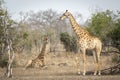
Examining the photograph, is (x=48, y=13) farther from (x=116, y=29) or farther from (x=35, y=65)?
(x=116, y=29)

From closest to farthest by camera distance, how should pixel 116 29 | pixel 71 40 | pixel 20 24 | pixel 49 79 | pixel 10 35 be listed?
1. pixel 49 79
2. pixel 10 35
3. pixel 116 29
4. pixel 20 24
5. pixel 71 40

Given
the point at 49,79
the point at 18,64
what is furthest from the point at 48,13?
the point at 49,79

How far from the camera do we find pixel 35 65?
1880 cm

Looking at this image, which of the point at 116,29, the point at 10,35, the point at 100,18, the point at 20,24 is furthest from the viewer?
the point at 100,18

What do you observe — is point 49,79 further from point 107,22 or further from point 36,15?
point 36,15

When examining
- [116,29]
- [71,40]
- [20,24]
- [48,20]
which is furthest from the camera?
[48,20]

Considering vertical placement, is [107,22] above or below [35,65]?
above

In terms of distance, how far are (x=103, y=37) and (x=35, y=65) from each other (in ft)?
12.0

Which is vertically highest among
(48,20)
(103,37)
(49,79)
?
(48,20)

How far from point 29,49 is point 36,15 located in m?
19.7

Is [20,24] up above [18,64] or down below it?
above

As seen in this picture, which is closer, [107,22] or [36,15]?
[107,22]

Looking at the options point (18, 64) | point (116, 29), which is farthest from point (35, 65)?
point (116, 29)

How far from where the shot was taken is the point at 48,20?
4612 centimetres
